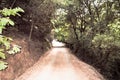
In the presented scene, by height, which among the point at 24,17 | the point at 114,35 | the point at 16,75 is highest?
the point at 24,17

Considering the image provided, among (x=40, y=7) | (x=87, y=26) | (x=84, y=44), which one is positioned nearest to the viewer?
(x=40, y=7)

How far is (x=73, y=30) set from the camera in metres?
38.4

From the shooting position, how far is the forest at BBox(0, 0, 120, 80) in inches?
774

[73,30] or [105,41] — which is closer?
[105,41]

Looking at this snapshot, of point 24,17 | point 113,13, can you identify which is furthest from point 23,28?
point 113,13

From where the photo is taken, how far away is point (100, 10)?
28500mm

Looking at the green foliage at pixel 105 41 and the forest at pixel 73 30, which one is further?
the green foliage at pixel 105 41

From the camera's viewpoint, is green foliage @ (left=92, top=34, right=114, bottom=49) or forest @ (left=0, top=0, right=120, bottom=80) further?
green foliage @ (left=92, top=34, right=114, bottom=49)

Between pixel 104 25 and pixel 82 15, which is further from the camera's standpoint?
pixel 82 15

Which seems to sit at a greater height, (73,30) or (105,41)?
(73,30)

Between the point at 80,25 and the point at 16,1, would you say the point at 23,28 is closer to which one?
the point at 16,1

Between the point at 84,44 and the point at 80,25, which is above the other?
the point at 80,25

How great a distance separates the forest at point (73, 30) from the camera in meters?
19.6

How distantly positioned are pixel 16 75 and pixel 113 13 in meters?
15.0
